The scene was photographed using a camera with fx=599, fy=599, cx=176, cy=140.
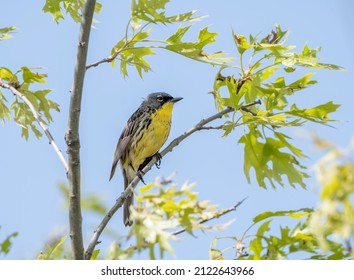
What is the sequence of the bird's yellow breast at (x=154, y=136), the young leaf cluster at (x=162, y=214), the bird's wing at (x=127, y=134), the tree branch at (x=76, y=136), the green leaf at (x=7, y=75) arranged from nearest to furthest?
the young leaf cluster at (x=162, y=214), the tree branch at (x=76, y=136), the green leaf at (x=7, y=75), the bird's yellow breast at (x=154, y=136), the bird's wing at (x=127, y=134)

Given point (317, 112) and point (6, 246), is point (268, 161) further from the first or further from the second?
point (6, 246)

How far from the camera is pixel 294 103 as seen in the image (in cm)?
362

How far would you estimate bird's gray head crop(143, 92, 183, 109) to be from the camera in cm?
688

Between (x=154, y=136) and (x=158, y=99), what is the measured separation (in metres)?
0.55

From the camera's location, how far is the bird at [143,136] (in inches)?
264

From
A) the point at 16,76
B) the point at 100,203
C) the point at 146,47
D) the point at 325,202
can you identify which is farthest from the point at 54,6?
the point at 325,202

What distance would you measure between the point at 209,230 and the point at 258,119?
1311mm

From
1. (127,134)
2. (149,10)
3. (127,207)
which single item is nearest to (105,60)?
(149,10)

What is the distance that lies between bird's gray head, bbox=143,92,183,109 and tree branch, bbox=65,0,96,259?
3550 millimetres

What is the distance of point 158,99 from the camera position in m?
7.02

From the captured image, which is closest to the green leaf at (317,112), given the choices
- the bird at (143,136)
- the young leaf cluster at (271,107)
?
the young leaf cluster at (271,107)

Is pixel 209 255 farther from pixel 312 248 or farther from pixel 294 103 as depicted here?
pixel 294 103

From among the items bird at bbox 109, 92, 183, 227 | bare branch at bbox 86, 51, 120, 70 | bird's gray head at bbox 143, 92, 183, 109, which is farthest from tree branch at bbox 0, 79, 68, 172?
bird's gray head at bbox 143, 92, 183, 109

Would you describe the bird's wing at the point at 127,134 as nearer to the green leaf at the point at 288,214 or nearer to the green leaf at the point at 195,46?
the green leaf at the point at 195,46
